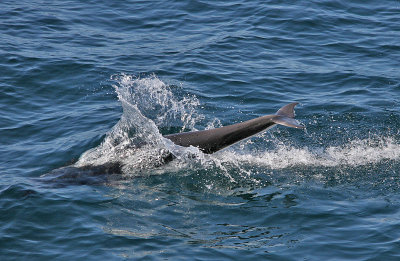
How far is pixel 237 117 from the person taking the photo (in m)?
14.0

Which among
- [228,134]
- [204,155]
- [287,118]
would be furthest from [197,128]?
[287,118]

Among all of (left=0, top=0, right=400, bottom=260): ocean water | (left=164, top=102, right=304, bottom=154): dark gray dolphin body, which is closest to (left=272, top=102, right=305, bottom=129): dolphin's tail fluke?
(left=164, top=102, right=304, bottom=154): dark gray dolphin body

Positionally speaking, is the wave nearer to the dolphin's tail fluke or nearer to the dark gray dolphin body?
the dark gray dolphin body

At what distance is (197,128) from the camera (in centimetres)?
1370

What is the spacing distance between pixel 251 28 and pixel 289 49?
2.12 m

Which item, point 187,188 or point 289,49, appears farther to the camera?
point 289,49

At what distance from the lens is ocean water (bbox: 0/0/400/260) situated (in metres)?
9.12

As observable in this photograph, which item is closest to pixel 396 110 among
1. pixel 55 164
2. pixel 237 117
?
pixel 237 117

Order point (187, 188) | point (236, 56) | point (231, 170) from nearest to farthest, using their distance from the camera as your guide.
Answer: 1. point (187, 188)
2. point (231, 170)
3. point (236, 56)

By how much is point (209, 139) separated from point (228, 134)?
0.37m

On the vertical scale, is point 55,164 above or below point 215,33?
below

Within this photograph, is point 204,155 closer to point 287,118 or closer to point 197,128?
point 287,118

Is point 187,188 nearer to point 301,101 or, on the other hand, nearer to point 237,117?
point 237,117

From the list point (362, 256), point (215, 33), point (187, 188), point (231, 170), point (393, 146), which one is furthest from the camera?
point (215, 33)
